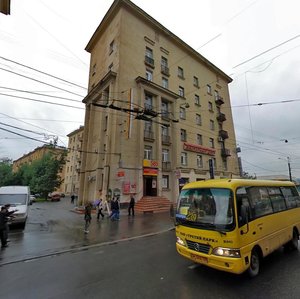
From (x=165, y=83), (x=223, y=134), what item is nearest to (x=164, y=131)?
(x=165, y=83)

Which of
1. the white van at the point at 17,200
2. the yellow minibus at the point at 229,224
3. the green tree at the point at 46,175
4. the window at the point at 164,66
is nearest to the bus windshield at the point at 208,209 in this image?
the yellow minibus at the point at 229,224

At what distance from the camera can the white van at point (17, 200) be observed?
12.8 m

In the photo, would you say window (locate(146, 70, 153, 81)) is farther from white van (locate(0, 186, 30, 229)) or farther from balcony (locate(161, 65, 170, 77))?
white van (locate(0, 186, 30, 229))

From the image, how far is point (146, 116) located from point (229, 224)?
15364mm

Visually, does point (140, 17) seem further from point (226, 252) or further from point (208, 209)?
point (226, 252)

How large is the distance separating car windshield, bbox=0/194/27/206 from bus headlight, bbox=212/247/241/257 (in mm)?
13293

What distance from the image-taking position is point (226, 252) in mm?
4500

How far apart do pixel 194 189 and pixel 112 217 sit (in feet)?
39.3

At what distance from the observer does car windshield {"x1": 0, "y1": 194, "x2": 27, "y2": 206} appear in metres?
13.4

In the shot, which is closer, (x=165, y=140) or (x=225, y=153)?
(x=165, y=140)

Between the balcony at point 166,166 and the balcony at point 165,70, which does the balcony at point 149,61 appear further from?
the balcony at point 166,166

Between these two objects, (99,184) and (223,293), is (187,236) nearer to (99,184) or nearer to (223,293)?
(223,293)

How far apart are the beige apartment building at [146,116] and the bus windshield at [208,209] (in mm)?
13902

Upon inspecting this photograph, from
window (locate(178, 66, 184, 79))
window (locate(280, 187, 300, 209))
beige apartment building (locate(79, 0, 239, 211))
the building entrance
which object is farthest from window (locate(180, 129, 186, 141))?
window (locate(280, 187, 300, 209))
